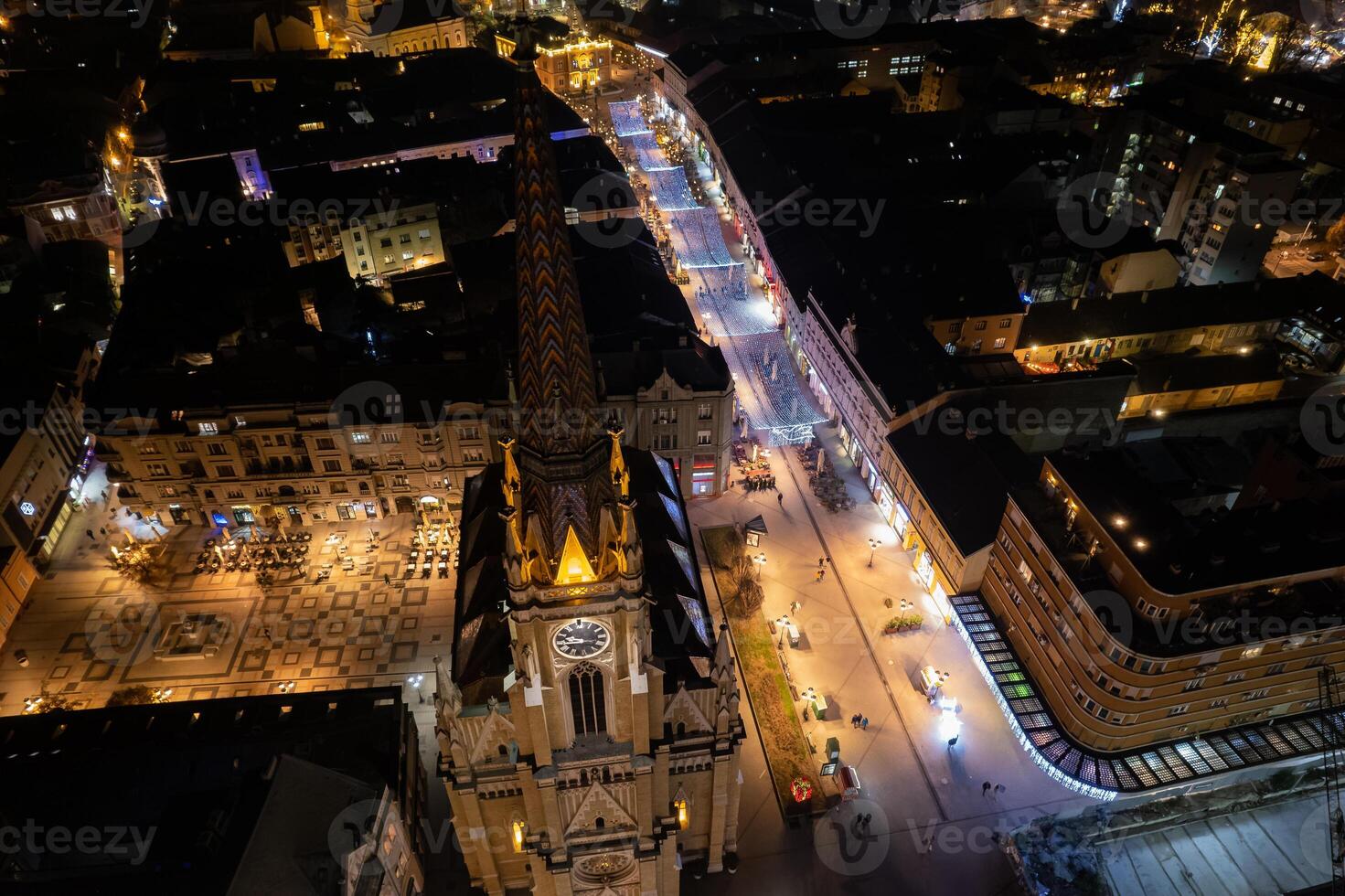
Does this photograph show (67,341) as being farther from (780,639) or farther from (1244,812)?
(1244,812)

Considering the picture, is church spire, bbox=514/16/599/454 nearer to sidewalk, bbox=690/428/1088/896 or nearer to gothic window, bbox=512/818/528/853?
gothic window, bbox=512/818/528/853

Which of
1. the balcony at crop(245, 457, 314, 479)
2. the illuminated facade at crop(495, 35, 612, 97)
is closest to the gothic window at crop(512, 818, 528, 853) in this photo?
the balcony at crop(245, 457, 314, 479)

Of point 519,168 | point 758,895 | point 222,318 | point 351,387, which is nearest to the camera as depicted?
point 519,168

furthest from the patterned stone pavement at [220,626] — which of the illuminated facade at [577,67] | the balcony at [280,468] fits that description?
the illuminated facade at [577,67]

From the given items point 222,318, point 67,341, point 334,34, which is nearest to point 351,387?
point 222,318

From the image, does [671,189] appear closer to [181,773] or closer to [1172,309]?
[1172,309]
